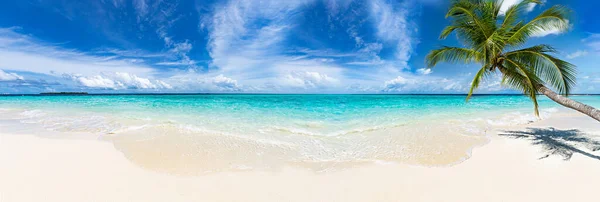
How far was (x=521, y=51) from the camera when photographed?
18.2ft

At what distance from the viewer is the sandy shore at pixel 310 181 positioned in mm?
3311

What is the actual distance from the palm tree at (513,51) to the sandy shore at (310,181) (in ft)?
5.46

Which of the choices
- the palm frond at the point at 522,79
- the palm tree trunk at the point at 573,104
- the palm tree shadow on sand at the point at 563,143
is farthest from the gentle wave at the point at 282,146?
the palm tree trunk at the point at 573,104

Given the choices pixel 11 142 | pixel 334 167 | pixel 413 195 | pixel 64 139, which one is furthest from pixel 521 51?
pixel 11 142

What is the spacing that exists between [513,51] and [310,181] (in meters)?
6.10

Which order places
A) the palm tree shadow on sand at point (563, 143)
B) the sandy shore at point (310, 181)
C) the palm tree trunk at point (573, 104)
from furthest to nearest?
the palm tree shadow on sand at point (563, 143) → the palm tree trunk at point (573, 104) → the sandy shore at point (310, 181)

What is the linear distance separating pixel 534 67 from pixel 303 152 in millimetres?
6288

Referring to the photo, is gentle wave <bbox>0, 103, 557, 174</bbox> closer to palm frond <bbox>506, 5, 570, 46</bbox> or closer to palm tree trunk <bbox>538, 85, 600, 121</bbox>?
palm tree trunk <bbox>538, 85, 600, 121</bbox>

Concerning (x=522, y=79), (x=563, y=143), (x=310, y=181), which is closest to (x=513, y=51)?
(x=522, y=79)

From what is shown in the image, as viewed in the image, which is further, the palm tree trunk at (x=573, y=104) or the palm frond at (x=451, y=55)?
the palm frond at (x=451, y=55)

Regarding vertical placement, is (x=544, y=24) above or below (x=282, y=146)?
above

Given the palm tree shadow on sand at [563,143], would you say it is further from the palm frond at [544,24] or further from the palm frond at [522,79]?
the palm frond at [544,24]

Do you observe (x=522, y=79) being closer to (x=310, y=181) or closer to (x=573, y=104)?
(x=573, y=104)

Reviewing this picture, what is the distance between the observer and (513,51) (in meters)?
5.69
